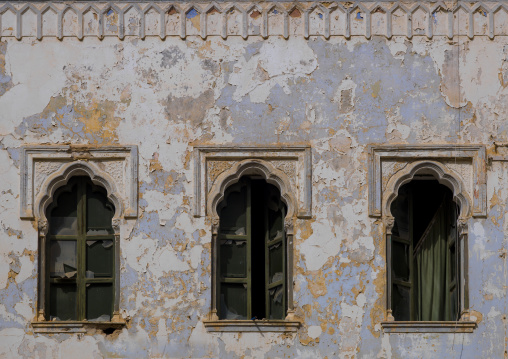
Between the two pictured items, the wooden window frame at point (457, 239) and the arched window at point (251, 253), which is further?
the arched window at point (251, 253)

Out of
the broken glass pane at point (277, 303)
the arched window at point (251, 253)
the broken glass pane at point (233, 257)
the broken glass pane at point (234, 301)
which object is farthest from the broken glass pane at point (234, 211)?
the broken glass pane at point (277, 303)

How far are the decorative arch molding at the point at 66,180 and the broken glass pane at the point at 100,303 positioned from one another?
31.5 inches

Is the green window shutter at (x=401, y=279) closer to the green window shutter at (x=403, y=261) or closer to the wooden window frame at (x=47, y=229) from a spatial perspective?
the green window shutter at (x=403, y=261)

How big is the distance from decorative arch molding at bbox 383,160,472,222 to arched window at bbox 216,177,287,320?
1.20 metres

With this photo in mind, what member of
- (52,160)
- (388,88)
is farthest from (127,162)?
(388,88)

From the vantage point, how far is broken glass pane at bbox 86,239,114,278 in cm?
2439

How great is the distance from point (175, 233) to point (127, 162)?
1.00 metres

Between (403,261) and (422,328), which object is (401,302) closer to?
(403,261)

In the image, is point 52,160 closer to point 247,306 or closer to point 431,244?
point 247,306

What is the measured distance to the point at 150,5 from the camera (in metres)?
24.6

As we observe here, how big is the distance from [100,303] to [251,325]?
→ 70.3 inches

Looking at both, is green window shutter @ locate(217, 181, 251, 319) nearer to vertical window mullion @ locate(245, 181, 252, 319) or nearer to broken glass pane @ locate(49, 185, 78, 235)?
vertical window mullion @ locate(245, 181, 252, 319)

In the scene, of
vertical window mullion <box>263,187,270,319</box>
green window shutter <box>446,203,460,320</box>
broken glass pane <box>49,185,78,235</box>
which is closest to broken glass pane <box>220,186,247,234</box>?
vertical window mullion <box>263,187,270,319</box>

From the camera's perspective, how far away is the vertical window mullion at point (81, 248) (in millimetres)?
24312
